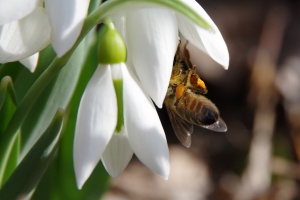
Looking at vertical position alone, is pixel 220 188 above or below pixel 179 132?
below

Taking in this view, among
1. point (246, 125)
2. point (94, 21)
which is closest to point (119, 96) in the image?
point (94, 21)

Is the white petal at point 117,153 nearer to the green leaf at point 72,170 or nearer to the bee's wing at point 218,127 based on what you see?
the bee's wing at point 218,127

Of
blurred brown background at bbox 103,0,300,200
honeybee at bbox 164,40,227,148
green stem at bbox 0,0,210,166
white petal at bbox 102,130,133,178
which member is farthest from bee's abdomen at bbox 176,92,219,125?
blurred brown background at bbox 103,0,300,200

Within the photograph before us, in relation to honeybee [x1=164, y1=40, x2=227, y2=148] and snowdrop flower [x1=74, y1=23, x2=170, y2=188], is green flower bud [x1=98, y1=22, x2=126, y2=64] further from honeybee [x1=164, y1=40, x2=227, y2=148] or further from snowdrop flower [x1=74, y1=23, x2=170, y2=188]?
honeybee [x1=164, y1=40, x2=227, y2=148]

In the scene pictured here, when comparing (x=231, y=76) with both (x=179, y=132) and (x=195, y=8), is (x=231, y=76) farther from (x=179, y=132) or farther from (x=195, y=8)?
(x=195, y=8)

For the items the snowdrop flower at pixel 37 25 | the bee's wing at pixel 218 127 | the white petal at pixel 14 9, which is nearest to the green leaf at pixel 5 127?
the snowdrop flower at pixel 37 25

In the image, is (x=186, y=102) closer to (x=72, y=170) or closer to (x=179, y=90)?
(x=179, y=90)

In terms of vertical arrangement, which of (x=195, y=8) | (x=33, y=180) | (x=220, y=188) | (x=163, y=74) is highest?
(x=195, y=8)

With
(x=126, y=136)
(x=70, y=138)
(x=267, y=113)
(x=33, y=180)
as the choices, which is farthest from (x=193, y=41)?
(x=267, y=113)
